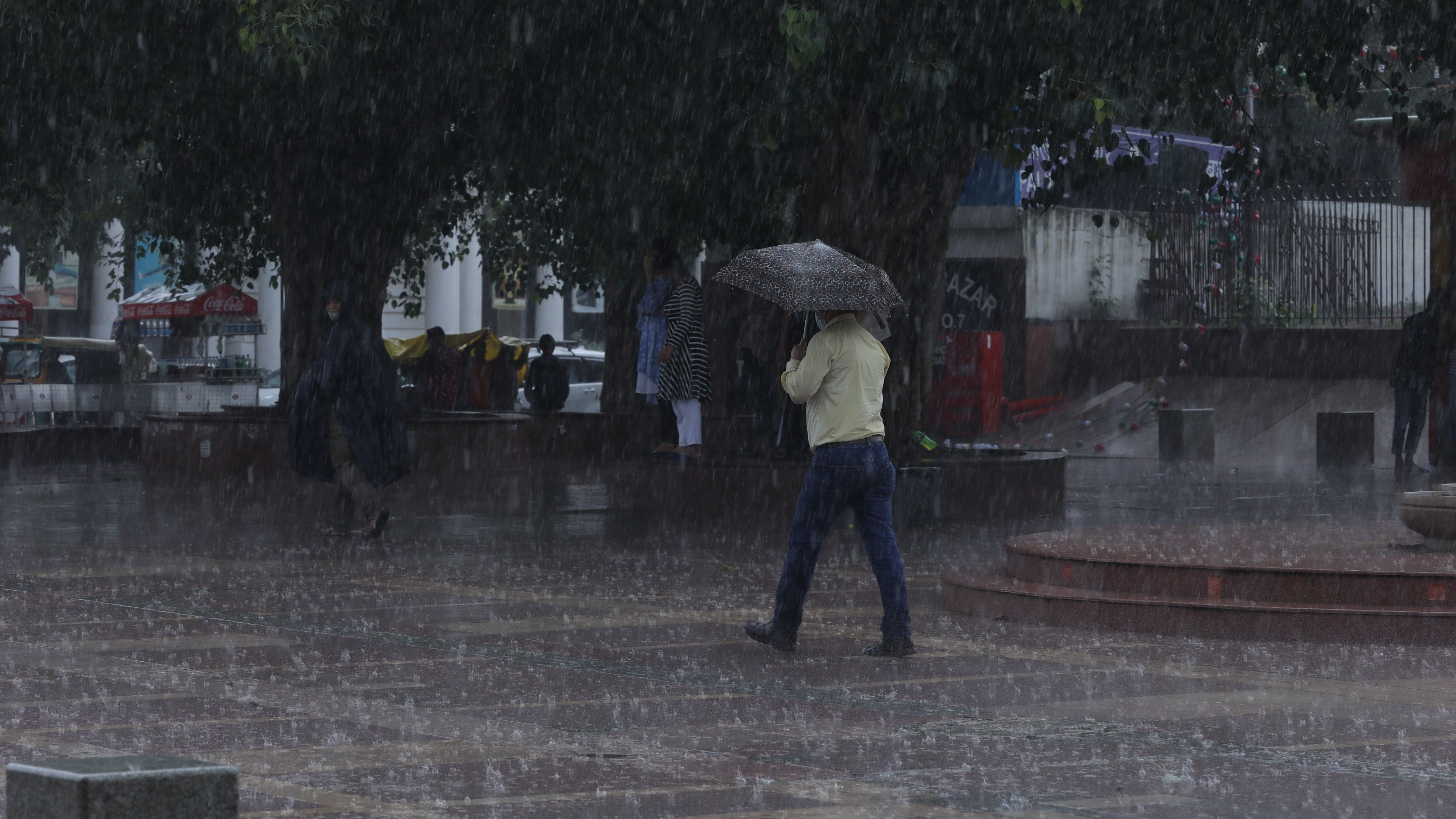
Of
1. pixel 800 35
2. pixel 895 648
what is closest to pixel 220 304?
pixel 800 35

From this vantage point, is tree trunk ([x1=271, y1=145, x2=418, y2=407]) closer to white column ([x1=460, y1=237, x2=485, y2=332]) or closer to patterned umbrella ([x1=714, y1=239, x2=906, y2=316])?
patterned umbrella ([x1=714, y1=239, x2=906, y2=316])

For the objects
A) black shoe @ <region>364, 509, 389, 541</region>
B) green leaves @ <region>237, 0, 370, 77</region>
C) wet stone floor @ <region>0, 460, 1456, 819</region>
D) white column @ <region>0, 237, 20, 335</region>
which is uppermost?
white column @ <region>0, 237, 20, 335</region>

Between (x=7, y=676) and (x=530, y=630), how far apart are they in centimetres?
244

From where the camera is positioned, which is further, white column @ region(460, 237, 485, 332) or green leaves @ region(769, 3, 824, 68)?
white column @ region(460, 237, 485, 332)

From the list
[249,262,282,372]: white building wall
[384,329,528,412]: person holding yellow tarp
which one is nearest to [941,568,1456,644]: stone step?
[384,329,528,412]: person holding yellow tarp

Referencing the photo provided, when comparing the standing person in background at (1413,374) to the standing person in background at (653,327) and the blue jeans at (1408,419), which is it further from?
the standing person in background at (653,327)

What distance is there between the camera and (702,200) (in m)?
18.2

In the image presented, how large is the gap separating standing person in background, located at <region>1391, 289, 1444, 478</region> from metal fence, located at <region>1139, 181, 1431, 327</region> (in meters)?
6.01

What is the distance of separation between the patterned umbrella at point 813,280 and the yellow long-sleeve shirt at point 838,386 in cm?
16

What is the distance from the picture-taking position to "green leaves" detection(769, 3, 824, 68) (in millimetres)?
11789

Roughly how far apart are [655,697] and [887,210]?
25.3 feet

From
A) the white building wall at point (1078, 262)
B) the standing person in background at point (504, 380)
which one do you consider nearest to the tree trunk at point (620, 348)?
the standing person in background at point (504, 380)

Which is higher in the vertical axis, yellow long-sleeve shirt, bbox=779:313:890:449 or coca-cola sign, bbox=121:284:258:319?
coca-cola sign, bbox=121:284:258:319

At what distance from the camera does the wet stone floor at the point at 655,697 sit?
5.91m
